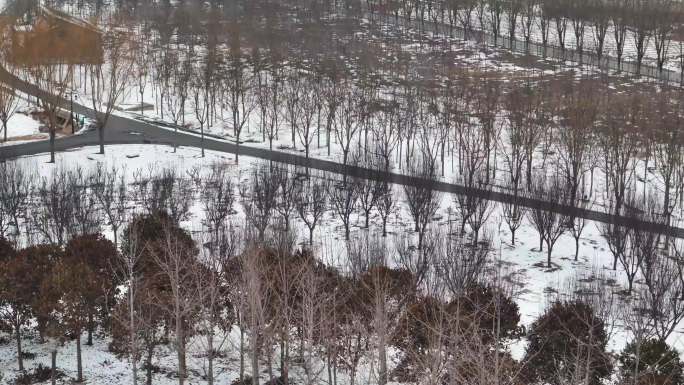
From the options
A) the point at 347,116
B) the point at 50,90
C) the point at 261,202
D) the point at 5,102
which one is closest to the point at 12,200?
the point at 261,202

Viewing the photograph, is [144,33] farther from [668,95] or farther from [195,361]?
[195,361]

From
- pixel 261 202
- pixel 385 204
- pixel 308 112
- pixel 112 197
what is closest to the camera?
pixel 261 202

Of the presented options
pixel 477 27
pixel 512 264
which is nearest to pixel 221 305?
pixel 512 264

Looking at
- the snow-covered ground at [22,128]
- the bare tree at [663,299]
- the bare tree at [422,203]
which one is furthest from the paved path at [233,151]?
the bare tree at [663,299]

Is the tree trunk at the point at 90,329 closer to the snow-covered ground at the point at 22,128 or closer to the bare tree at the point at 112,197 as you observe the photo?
the bare tree at the point at 112,197

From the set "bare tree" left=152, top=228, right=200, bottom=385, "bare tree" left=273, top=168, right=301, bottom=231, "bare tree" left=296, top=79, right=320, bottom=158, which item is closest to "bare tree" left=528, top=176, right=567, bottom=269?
"bare tree" left=273, top=168, right=301, bottom=231

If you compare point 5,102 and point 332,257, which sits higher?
point 5,102

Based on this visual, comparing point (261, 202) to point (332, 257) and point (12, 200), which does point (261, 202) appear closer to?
point (332, 257)

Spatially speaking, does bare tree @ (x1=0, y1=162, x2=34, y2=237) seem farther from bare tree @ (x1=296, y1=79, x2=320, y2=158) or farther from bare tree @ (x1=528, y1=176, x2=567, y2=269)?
bare tree @ (x1=528, y1=176, x2=567, y2=269)
